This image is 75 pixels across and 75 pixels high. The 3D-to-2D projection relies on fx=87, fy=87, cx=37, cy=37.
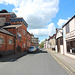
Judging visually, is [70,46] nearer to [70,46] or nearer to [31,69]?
[70,46]

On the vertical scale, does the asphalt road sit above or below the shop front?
below

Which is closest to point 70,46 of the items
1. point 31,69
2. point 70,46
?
point 70,46

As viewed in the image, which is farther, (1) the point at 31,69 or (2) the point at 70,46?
(2) the point at 70,46

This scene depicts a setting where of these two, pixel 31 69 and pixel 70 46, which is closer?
pixel 31 69

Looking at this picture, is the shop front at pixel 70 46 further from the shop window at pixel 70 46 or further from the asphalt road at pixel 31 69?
the asphalt road at pixel 31 69

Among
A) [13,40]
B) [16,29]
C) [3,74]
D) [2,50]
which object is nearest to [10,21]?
[16,29]

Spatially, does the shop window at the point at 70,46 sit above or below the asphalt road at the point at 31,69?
above

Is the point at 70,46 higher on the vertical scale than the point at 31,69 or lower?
higher

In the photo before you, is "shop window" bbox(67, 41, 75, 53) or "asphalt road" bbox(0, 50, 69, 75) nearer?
"asphalt road" bbox(0, 50, 69, 75)

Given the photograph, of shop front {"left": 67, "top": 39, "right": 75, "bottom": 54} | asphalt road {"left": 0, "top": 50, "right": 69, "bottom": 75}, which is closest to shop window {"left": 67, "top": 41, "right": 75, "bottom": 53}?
shop front {"left": 67, "top": 39, "right": 75, "bottom": 54}

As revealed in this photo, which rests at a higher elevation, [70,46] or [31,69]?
[70,46]

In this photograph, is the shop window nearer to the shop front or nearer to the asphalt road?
the shop front

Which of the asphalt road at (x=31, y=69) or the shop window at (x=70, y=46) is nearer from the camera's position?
the asphalt road at (x=31, y=69)

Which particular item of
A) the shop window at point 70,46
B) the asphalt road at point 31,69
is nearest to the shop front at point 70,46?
the shop window at point 70,46
